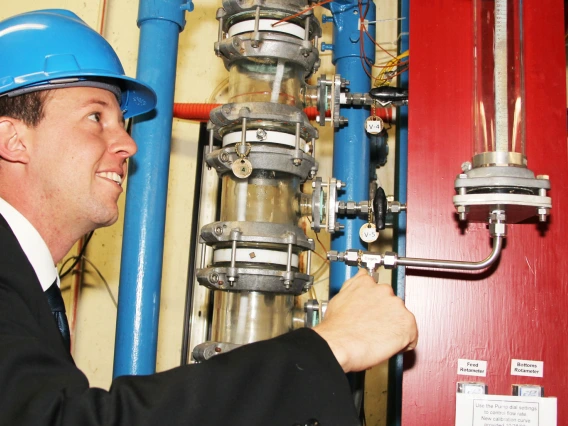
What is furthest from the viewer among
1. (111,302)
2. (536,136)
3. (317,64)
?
(111,302)

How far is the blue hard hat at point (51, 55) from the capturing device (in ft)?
3.67

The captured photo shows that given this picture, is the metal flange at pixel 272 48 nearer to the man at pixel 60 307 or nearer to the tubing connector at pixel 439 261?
the man at pixel 60 307

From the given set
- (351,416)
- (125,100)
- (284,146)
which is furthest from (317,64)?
(351,416)

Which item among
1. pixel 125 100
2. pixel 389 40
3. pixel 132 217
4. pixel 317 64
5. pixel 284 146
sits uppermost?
pixel 389 40

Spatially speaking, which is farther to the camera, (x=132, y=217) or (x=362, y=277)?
(x=132, y=217)

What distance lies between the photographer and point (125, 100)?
1.40 m

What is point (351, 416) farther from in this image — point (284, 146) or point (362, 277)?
point (284, 146)

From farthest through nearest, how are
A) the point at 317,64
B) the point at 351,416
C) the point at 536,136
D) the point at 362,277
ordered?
1. the point at 317,64
2. the point at 536,136
3. the point at 362,277
4. the point at 351,416

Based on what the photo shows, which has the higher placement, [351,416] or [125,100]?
[125,100]

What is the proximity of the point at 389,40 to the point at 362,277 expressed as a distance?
1.35m

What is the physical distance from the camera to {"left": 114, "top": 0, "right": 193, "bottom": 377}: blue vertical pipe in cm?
138

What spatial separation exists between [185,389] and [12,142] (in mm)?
669

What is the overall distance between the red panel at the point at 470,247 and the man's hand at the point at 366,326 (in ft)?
0.74

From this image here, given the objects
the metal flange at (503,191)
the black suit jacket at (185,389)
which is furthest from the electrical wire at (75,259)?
the metal flange at (503,191)
